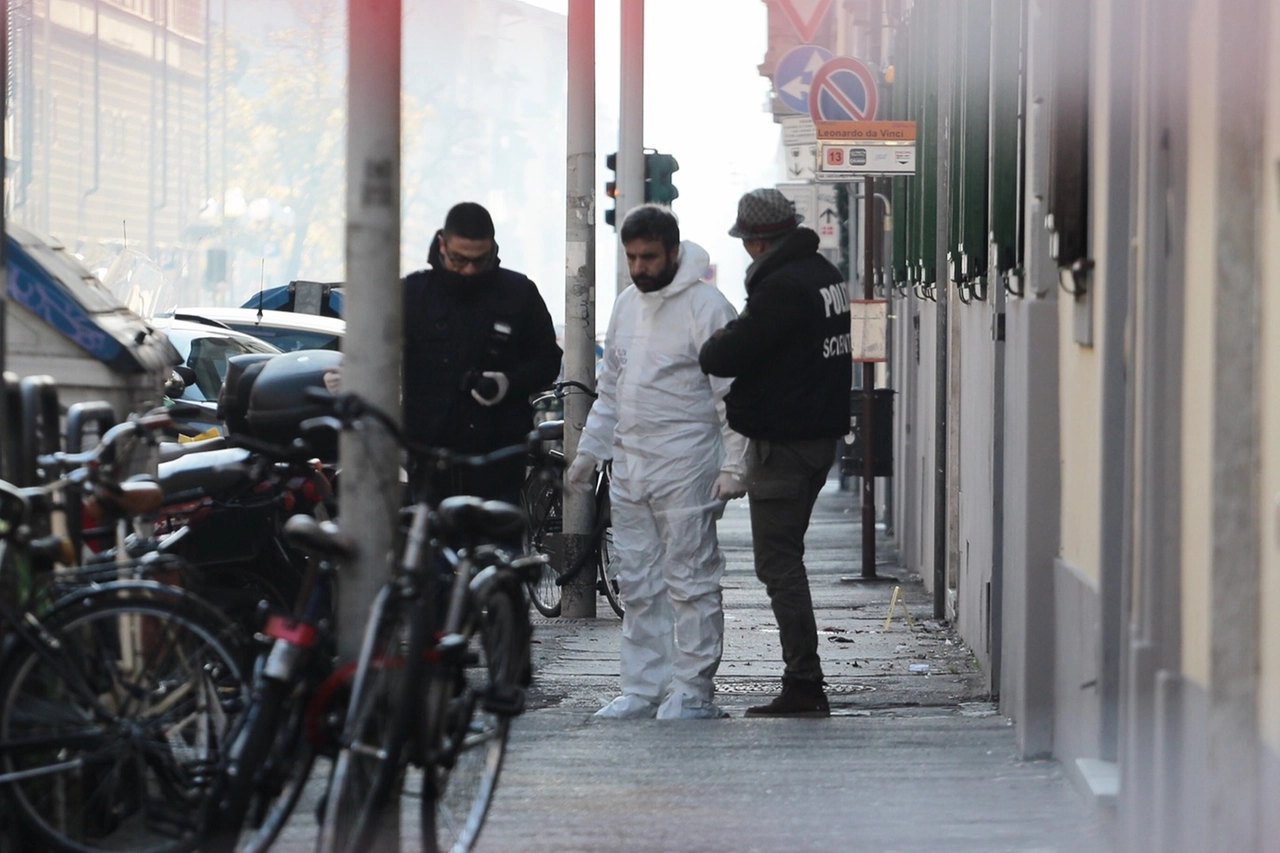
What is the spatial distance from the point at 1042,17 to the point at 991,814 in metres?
2.72

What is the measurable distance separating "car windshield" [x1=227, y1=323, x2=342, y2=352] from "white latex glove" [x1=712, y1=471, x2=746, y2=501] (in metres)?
9.11

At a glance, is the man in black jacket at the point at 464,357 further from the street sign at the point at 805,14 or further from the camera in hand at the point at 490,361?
the street sign at the point at 805,14

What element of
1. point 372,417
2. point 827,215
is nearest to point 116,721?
point 372,417

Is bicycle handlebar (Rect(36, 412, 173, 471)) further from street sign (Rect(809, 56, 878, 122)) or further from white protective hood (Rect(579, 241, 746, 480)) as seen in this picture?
street sign (Rect(809, 56, 878, 122))

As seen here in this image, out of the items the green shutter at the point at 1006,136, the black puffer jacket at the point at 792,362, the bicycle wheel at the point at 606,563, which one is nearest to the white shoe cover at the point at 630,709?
the black puffer jacket at the point at 792,362

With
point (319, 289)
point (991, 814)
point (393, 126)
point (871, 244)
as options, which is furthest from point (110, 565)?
point (319, 289)

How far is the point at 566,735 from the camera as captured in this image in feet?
23.4

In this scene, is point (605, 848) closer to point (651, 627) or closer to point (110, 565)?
point (110, 565)

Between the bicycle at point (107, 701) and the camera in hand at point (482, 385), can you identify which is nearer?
the bicycle at point (107, 701)

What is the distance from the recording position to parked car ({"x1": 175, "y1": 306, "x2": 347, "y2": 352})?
16.3 meters

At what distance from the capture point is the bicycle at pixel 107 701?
Result: 4.47m

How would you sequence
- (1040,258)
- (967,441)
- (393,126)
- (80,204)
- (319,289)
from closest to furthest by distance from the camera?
(393,126)
(1040,258)
(967,441)
(319,289)
(80,204)

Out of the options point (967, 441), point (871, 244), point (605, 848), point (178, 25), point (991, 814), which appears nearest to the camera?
point (605, 848)

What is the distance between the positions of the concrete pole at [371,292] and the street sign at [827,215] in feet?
67.7
